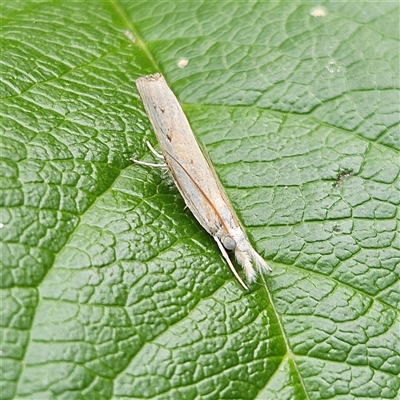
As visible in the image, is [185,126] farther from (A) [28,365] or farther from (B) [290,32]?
(A) [28,365]

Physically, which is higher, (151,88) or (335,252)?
(151,88)

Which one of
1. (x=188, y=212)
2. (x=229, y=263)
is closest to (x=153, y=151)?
(x=188, y=212)

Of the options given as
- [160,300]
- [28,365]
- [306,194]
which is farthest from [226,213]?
[28,365]

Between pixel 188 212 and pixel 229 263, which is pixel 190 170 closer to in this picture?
pixel 188 212

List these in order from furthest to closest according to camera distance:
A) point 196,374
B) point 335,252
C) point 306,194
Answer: point 306,194
point 335,252
point 196,374

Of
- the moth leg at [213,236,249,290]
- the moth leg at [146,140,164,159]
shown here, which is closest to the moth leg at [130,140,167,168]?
the moth leg at [146,140,164,159]

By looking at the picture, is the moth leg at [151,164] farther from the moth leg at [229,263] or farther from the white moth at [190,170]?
the moth leg at [229,263]

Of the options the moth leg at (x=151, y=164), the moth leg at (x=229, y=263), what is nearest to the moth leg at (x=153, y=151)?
the moth leg at (x=151, y=164)
